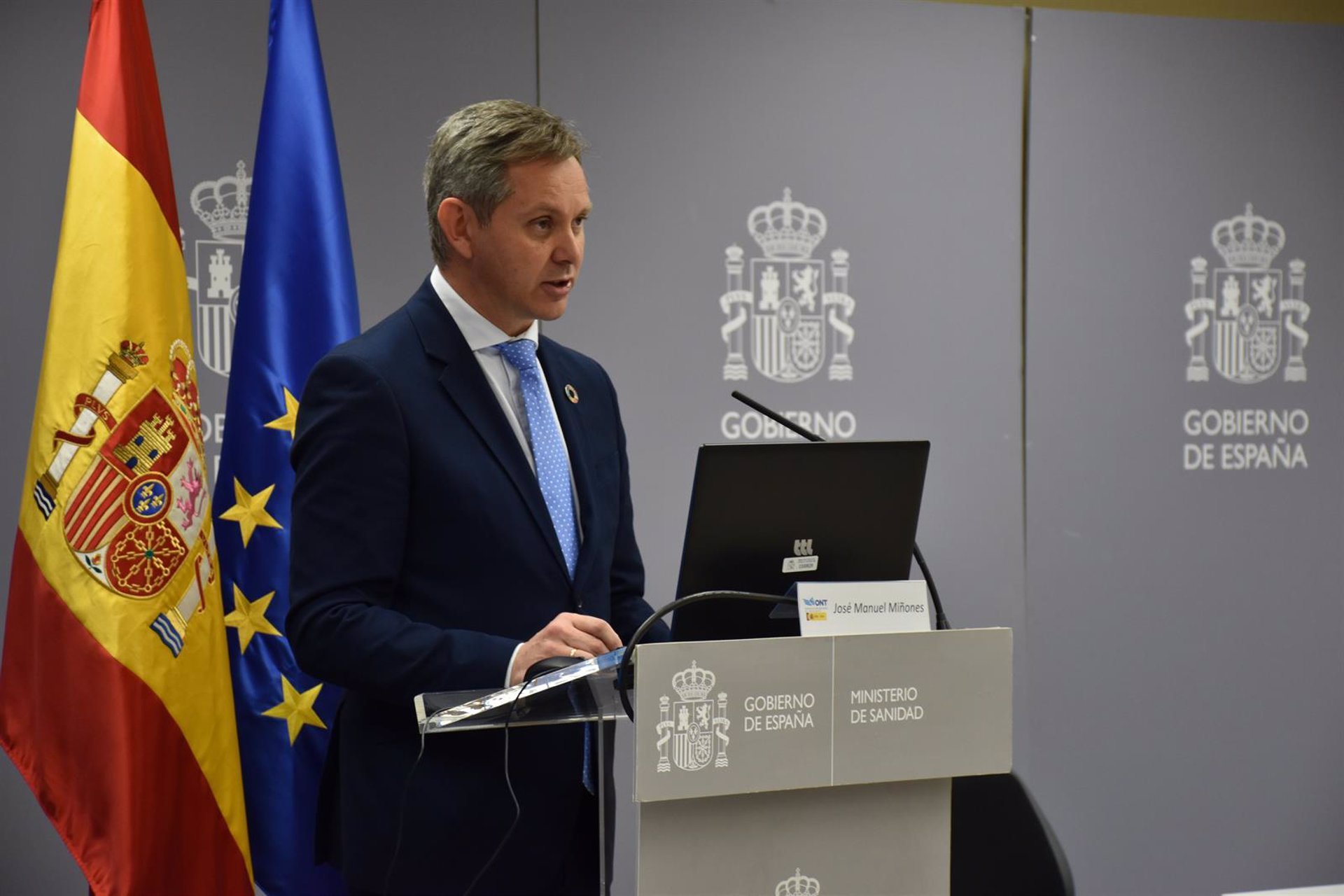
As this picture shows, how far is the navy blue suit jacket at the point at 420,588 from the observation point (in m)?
1.63

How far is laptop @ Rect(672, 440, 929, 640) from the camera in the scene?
4.74 feet

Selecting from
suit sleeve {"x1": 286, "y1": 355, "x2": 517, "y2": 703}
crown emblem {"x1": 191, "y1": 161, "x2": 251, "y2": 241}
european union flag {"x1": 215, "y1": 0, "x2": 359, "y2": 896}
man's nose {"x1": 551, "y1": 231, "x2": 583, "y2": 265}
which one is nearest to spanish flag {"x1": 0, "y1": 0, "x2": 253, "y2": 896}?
european union flag {"x1": 215, "y1": 0, "x2": 359, "y2": 896}

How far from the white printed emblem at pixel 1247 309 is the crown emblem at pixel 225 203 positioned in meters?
2.63

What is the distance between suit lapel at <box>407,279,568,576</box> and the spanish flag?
0.93 m

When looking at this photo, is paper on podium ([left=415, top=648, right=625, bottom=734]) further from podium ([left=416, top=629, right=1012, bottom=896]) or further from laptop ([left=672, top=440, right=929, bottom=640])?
laptop ([left=672, top=440, right=929, bottom=640])

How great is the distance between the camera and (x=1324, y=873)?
149 inches

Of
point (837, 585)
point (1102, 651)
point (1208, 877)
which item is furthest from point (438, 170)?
point (1208, 877)

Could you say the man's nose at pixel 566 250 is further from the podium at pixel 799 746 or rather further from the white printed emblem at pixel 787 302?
the white printed emblem at pixel 787 302

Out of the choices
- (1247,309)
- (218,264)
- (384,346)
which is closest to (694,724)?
(384,346)

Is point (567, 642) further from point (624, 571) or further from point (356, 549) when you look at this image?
point (624, 571)

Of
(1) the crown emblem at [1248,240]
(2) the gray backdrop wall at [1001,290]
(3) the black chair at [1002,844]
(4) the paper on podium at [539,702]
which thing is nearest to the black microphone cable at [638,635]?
(4) the paper on podium at [539,702]

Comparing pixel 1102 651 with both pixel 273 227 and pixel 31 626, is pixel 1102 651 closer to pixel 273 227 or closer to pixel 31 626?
pixel 273 227

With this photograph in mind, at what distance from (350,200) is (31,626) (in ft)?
4.11

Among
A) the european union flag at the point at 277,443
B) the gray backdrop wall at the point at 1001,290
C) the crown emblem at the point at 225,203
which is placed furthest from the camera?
the gray backdrop wall at the point at 1001,290
